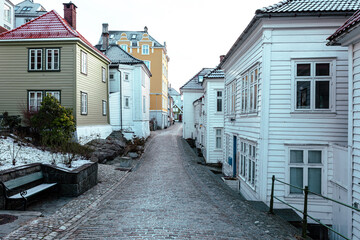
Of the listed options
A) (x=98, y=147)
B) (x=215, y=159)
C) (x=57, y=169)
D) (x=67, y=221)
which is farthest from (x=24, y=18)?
(x=67, y=221)

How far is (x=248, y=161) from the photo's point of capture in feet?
37.1

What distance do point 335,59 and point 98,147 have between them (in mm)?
14372

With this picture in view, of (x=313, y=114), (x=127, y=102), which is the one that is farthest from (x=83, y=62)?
(x=313, y=114)

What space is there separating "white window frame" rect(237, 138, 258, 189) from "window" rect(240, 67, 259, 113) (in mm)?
1307

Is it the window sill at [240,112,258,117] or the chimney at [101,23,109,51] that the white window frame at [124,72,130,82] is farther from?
the window sill at [240,112,258,117]

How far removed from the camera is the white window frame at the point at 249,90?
33.4 ft

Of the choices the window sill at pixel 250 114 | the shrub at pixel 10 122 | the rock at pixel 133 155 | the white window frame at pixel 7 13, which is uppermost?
the white window frame at pixel 7 13

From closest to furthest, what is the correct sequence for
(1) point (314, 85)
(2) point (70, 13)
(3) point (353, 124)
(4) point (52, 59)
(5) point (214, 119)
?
1. (3) point (353, 124)
2. (1) point (314, 85)
3. (4) point (52, 59)
4. (5) point (214, 119)
5. (2) point (70, 13)

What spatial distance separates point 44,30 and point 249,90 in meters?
14.7

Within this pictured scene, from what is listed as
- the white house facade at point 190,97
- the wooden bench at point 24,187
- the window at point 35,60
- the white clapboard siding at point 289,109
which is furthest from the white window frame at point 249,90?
the white house facade at point 190,97

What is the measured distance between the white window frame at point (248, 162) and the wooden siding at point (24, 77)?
37.5ft

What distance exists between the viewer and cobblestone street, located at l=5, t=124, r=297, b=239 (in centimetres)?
625

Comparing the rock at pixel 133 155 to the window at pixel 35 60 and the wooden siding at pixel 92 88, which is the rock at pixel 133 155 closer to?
the wooden siding at pixel 92 88

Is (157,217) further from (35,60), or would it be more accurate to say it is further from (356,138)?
(35,60)
